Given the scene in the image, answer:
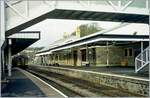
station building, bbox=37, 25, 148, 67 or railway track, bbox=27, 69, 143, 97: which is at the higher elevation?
station building, bbox=37, 25, 148, 67

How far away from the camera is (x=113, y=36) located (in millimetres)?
39125

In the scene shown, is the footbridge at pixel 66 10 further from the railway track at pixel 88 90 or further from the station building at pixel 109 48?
the station building at pixel 109 48

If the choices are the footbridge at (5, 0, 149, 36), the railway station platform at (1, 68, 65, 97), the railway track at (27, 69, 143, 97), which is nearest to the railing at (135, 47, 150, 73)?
the railway track at (27, 69, 143, 97)

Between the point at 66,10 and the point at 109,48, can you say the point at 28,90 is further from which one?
the point at 109,48

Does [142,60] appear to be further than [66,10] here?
Yes

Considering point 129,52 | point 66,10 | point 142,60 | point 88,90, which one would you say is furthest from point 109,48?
point 66,10

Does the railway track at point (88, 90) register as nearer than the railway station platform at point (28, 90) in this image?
No

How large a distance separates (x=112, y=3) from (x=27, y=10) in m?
4.27

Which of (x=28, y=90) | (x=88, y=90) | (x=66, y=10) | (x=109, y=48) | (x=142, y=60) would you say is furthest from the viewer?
(x=109, y=48)

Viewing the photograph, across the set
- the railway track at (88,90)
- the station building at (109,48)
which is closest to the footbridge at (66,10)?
the railway track at (88,90)

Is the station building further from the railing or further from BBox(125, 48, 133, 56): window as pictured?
the railing

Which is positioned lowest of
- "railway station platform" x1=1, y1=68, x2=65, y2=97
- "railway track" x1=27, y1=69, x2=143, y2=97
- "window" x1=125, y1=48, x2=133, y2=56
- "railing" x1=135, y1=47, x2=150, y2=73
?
"railway track" x1=27, y1=69, x2=143, y2=97

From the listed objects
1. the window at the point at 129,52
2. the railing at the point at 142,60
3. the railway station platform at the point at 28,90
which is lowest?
the railway station platform at the point at 28,90

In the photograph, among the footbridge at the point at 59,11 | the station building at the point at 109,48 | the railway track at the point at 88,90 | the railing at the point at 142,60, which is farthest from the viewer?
the station building at the point at 109,48
